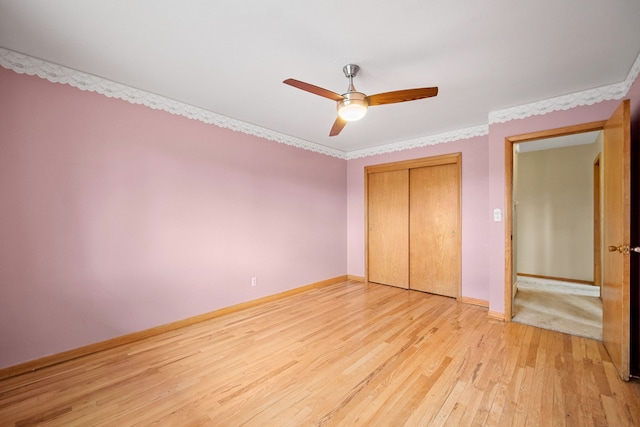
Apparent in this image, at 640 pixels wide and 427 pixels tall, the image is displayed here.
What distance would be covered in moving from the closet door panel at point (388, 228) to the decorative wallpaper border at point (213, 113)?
33.9 inches

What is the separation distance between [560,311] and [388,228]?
240 cm

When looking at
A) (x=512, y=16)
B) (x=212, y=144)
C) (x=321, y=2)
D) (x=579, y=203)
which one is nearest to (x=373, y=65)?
(x=321, y=2)

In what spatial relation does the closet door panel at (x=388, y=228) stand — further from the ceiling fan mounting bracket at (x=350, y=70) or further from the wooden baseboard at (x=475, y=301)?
the ceiling fan mounting bracket at (x=350, y=70)

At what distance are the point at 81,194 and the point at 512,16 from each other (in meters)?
3.47

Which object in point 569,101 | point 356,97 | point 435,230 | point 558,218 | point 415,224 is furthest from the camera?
point 558,218

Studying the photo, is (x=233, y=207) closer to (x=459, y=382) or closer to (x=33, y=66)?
(x=33, y=66)

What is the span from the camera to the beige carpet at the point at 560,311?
9.04 feet

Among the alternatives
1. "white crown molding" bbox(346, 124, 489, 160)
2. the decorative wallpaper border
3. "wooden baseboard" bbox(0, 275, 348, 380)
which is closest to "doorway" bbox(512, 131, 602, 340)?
"white crown molding" bbox(346, 124, 489, 160)

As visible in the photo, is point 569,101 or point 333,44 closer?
point 333,44

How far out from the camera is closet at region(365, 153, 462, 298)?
3.86m

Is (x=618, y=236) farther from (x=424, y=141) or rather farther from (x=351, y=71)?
(x=424, y=141)

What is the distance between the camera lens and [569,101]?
265cm

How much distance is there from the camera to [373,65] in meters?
2.12

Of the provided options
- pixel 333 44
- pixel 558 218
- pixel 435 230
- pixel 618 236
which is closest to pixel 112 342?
pixel 333 44
